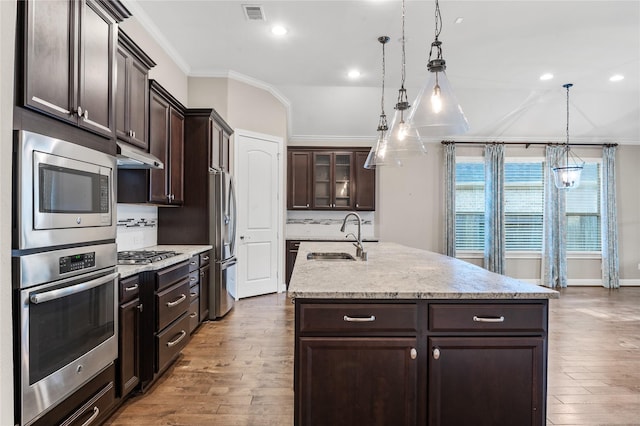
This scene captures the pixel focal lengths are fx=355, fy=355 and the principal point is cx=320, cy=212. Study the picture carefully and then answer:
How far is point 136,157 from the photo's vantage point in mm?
2309

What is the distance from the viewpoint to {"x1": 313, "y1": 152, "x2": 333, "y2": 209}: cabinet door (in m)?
6.26

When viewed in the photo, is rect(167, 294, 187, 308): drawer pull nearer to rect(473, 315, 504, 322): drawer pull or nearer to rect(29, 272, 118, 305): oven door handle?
rect(29, 272, 118, 305): oven door handle

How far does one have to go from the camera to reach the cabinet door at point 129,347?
82.2 inches

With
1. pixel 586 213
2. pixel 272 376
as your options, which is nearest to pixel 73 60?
pixel 272 376

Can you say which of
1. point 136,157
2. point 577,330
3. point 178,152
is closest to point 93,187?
point 136,157

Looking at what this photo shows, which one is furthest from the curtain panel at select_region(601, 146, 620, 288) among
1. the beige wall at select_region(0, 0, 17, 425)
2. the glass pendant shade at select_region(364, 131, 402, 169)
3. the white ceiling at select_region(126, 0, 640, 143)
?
the beige wall at select_region(0, 0, 17, 425)

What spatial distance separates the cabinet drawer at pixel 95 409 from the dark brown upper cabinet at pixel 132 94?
1613mm

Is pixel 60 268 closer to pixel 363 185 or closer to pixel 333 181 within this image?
pixel 333 181

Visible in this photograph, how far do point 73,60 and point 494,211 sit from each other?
6211mm

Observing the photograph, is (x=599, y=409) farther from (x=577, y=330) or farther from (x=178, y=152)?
(x=178, y=152)

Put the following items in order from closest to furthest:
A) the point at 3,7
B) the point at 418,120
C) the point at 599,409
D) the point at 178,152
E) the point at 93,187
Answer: the point at 3,7 → the point at 93,187 → the point at 418,120 → the point at 599,409 → the point at 178,152

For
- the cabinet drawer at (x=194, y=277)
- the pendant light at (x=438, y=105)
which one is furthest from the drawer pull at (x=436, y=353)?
the cabinet drawer at (x=194, y=277)

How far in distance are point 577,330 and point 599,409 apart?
184cm

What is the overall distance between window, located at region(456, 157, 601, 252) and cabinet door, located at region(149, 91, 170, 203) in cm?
504
